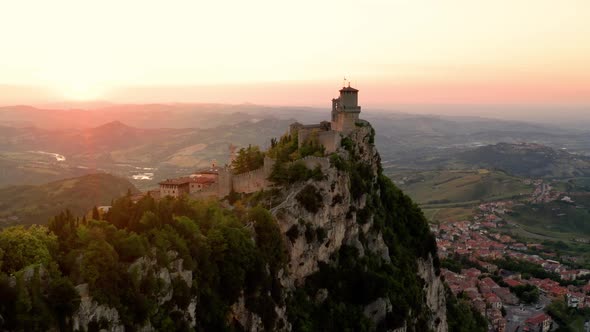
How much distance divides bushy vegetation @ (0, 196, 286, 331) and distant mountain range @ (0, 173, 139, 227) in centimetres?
10015

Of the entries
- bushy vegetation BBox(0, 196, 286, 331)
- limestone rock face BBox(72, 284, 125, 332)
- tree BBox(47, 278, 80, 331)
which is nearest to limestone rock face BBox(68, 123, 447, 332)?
bushy vegetation BBox(0, 196, 286, 331)

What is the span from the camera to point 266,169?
5628 cm

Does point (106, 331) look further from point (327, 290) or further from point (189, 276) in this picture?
point (327, 290)

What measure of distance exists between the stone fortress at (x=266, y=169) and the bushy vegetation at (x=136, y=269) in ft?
43.4

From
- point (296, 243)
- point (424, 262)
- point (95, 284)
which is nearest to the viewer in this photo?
point (95, 284)

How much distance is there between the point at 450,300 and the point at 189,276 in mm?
59882

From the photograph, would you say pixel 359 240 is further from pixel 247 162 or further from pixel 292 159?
pixel 247 162

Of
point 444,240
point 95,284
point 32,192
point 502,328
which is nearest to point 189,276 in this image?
point 95,284

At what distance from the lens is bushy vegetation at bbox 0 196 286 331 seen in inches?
1016

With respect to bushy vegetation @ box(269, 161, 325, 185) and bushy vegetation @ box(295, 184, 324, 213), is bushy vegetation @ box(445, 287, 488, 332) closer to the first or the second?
bushy vegetation @ box(295, 184, 324, 213)

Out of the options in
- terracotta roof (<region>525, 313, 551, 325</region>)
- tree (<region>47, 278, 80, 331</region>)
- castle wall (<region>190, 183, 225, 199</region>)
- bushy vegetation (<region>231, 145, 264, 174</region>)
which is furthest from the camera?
terracotta roof (<region>525, 313, 551, 325</region>)

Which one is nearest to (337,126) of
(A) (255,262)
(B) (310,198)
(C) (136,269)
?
(B) (310,198)

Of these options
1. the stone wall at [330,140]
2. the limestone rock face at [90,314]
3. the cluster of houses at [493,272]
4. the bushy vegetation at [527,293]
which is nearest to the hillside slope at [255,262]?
the limestone rock face at [90,314]

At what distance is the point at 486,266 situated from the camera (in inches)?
5138
